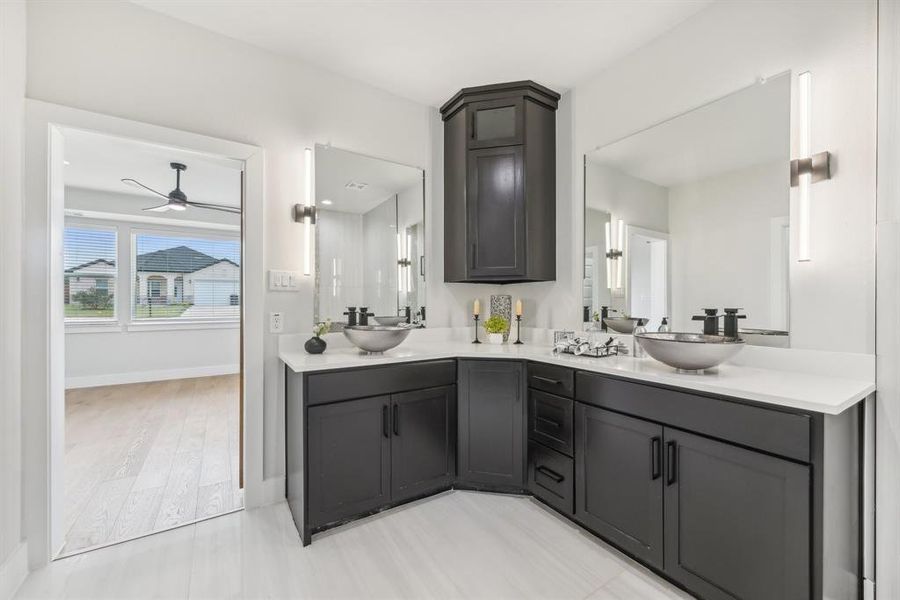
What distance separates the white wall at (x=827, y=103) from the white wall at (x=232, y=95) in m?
1.96

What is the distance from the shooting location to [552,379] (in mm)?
2146

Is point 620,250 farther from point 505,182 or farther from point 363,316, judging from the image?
point 363,316

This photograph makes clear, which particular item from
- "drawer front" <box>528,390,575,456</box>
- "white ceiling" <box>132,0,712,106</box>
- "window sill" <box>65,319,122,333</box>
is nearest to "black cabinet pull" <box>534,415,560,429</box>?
"drawer front" <box>528,390,575,456</box>

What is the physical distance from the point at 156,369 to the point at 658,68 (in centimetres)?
673

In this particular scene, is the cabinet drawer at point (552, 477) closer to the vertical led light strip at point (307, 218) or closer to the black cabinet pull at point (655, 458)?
the black cabinet pull at point (655, 458)

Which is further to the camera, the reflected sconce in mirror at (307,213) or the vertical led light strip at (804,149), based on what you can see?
the reflected sconce in mirror at (307,213)

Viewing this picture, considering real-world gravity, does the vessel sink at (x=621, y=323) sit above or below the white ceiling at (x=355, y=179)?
below

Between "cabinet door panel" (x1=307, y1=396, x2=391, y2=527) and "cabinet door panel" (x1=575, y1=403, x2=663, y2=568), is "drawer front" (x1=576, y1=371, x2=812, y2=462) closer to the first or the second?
"cabinet door panel" (x1=575, y1=403, x2=663, y2=568)

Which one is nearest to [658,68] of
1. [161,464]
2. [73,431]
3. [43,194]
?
[43,194]

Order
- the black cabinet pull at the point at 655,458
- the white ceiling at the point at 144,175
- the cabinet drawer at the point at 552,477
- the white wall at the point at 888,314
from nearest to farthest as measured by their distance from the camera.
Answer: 1. the white wall at the point at 888,314
2. the black cabinet pull at the point at 655,458
3. the cabinet drawer at the point at 552,477
4. the white ceiling at the point at 144,175

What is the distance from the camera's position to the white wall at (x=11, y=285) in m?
1.54

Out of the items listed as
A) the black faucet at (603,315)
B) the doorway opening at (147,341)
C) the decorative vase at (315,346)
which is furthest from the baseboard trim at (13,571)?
the black faucet at (603,315)

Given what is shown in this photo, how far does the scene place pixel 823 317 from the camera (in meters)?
1.64

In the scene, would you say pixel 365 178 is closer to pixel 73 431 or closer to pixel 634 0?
pixel 634 0
